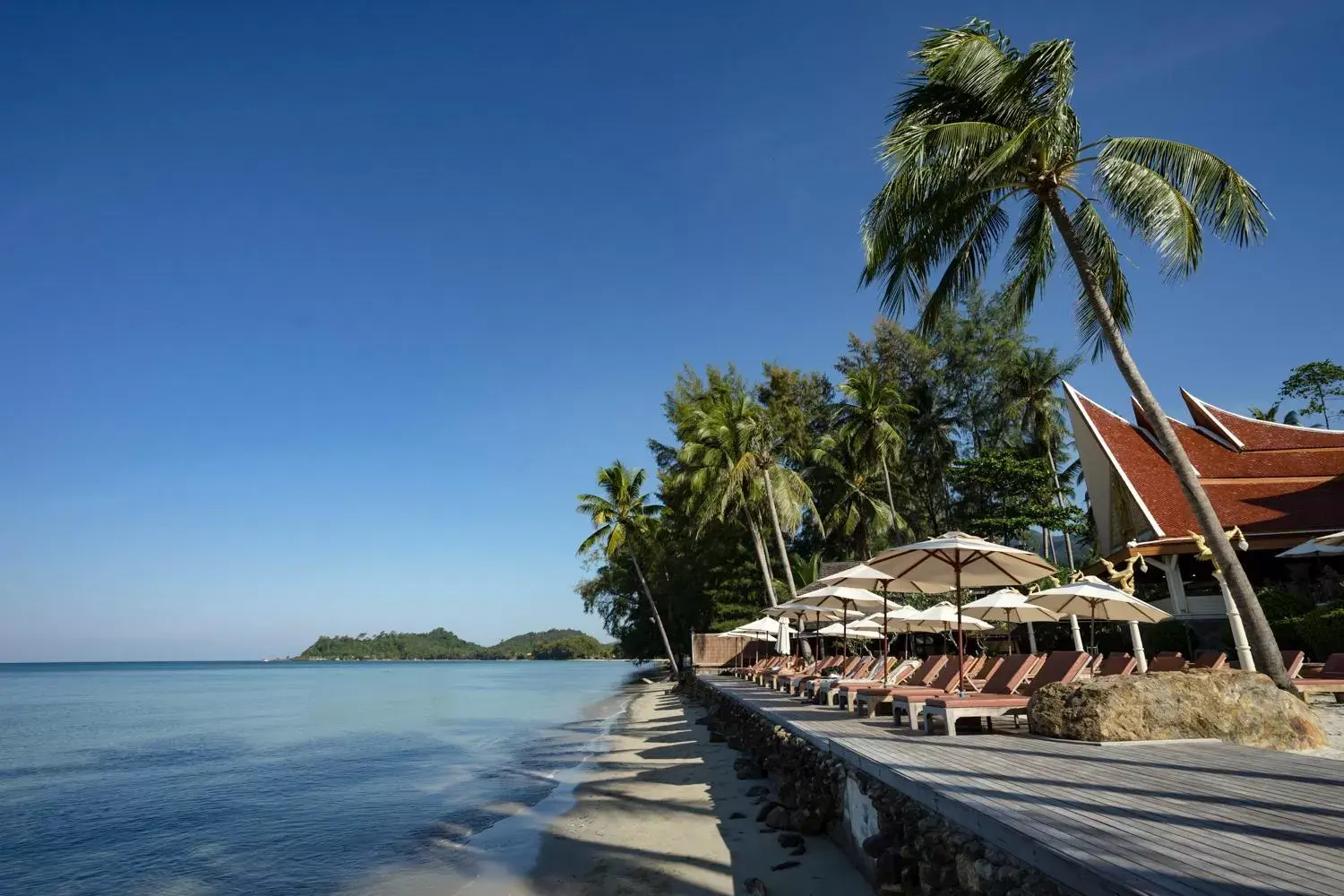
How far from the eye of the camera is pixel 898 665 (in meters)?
13.1

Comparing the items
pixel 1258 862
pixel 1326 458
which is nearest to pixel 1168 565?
pixel 1326 458

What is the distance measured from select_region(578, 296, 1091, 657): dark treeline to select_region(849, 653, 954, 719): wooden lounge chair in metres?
15.4

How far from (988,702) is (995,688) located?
788mm

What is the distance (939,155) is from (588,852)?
35.4ft

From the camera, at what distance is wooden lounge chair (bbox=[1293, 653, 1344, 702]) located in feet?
36.0

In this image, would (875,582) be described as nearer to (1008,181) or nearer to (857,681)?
(857,681)

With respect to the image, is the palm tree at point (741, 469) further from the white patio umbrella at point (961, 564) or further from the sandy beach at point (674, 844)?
the white patio umbrella at point (961, 564)

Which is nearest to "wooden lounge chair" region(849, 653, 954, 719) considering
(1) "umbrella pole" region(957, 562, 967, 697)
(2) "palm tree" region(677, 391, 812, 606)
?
(1) "umbrella pole" region(957, 562, 967, 697)

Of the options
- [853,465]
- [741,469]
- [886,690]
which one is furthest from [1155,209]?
[853,465]

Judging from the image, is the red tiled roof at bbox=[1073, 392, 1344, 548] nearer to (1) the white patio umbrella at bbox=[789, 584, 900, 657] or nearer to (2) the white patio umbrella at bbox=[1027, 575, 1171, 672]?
(2) the white patio umbrella at bbox=[1027, 575, 1171, 672]

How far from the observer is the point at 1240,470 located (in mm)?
21859

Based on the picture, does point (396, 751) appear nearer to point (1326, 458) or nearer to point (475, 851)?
point (475, 851)

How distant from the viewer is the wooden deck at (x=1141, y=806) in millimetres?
3383

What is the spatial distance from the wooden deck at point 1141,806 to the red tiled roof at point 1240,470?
1531 centimetres
